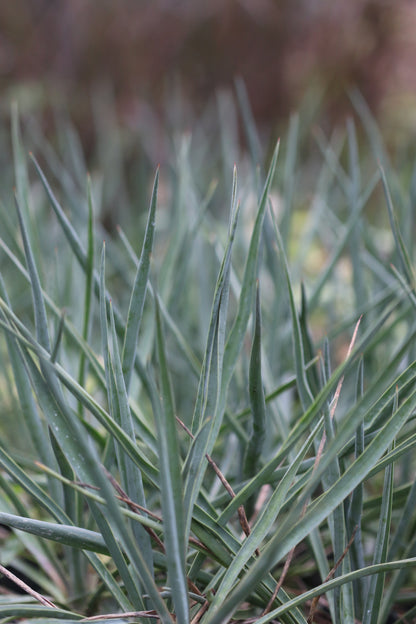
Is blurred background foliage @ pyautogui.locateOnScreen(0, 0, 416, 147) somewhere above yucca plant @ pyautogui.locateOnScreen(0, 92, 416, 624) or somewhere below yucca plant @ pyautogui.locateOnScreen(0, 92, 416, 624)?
above

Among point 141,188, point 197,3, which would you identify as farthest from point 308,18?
point 141,188

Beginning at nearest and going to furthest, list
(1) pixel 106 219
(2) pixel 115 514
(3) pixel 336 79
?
1. (2) pixel 115 514
2. (1) pixel 106 219
3. (3) pixel 336 79

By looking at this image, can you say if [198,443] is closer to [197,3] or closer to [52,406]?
[52,406]

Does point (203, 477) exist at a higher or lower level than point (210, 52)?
lower

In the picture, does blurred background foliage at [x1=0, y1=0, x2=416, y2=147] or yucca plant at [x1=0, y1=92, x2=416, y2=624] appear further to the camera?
blurred background foliage at [x1=0, y1=0, x2=416, y2=147]

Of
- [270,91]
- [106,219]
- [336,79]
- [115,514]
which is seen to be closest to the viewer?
[115,514]

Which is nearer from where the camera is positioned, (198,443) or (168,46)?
(198,443)

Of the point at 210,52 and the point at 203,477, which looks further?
the point at 210,52

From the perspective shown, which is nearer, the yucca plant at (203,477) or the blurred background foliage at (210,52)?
the yucca plant at (203,477)

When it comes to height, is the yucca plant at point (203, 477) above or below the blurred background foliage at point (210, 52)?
below

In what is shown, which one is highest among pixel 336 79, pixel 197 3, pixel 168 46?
pixel 197 3

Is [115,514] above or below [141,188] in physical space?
below
